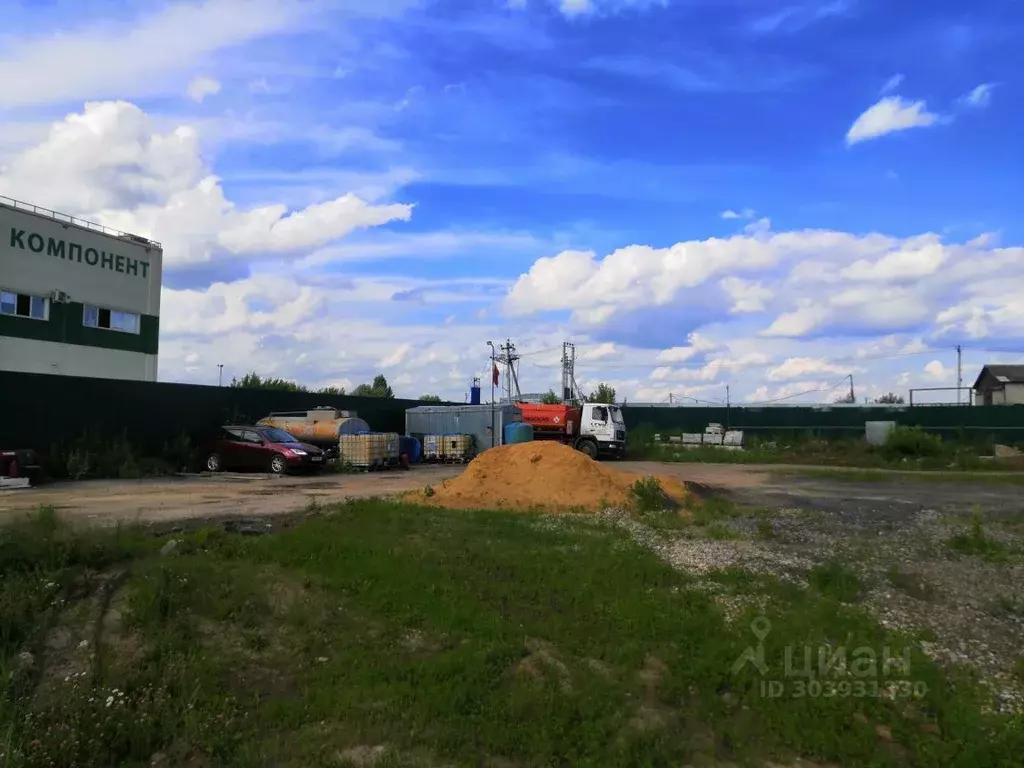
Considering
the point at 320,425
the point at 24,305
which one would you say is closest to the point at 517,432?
the point at 320,425

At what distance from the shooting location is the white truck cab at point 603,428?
34562 mm

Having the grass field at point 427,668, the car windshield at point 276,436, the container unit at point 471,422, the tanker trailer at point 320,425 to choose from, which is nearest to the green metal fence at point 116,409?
the tanker trailer at point 320,425

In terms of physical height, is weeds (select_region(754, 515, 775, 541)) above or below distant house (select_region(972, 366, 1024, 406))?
below

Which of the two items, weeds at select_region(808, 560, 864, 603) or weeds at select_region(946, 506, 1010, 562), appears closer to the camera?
weeds at select_region(808, 560, 864, 603)

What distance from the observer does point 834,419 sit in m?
40.8

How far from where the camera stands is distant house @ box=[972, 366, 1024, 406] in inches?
2000

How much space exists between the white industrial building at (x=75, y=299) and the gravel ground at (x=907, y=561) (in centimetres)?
2771

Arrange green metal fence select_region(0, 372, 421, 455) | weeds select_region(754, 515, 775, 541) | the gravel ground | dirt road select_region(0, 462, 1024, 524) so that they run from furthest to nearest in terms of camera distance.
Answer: green metal fence select_region(0, 372, 421, 455) → dirt road select_region(0, 462, 1024, 524) → weeds select_region(754, 515, 775, 541) → the gravel ground

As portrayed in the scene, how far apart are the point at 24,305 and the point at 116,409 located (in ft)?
38.1

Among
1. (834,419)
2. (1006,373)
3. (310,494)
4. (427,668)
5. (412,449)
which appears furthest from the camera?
(1006,373)

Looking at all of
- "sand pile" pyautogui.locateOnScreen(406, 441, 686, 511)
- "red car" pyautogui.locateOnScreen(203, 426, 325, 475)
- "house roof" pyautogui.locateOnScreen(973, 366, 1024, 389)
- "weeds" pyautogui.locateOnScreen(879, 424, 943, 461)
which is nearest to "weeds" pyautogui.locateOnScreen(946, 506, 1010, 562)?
"sand pile" pyautogui.locateOnScreen(406, 441, 686, 511)

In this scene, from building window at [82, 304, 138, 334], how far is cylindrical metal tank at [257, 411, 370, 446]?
11.1 meters

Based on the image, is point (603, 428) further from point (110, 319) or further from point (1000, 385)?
point (1000, 385)

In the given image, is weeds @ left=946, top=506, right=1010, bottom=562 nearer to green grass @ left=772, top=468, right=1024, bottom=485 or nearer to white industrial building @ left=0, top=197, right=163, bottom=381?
green grass @ left=772, top=468, right=1024, bottom=485
